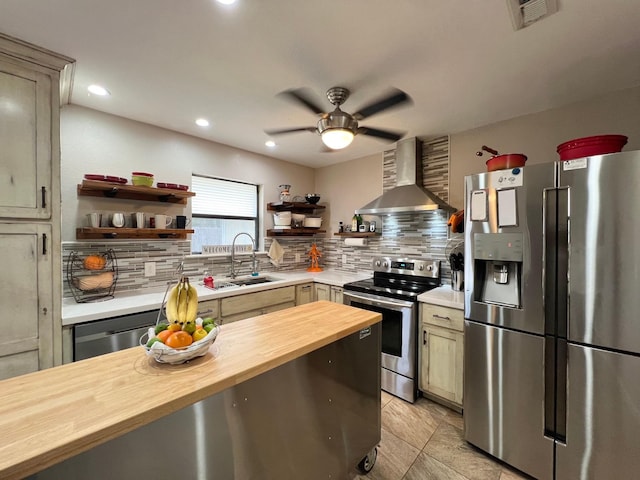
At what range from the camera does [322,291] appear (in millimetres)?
3258

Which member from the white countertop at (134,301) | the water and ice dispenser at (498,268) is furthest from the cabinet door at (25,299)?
the water and ice dispenser at (498,268)

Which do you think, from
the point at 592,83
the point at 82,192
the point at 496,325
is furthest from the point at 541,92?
the point at 82,192

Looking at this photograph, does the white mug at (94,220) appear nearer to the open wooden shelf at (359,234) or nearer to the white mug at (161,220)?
the white mug at (161,220)

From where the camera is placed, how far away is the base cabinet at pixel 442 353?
7.16 ft

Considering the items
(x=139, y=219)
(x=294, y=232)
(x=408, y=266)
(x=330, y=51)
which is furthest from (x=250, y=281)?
(x=330, y=51)

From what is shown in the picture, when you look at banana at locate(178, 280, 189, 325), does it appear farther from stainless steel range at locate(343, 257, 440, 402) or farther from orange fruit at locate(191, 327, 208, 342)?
stainless steel range at locate(343, 257, 440, 402)

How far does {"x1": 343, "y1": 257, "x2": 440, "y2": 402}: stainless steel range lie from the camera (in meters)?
2.40

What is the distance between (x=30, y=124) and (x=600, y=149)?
3223 mm

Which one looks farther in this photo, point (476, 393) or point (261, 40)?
point (476, 393)

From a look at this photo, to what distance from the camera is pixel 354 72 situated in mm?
1749

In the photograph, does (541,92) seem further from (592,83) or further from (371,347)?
(371,347)

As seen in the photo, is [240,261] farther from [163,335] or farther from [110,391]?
[110,391]

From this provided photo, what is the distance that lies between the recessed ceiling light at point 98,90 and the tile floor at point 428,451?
10.3 ft

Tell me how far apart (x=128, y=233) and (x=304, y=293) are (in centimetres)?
185
